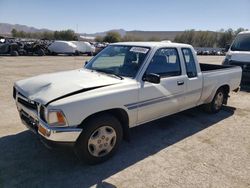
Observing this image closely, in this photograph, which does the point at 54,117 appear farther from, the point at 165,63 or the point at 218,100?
the point at 218,100

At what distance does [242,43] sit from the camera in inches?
423

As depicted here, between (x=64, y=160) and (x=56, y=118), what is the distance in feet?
3.01

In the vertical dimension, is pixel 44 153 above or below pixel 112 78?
below

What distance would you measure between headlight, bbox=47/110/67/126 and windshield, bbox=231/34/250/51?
32.2ft

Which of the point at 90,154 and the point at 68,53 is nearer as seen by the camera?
the point at 90,154

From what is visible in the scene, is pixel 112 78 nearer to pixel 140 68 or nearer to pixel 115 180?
pixel 140 68

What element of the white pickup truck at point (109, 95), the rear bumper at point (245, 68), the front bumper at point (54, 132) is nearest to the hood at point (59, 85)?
the white pickup truck at point (109, 95)

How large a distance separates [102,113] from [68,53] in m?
27.8

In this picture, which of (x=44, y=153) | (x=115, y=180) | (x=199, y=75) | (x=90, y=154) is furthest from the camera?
(x=199, y=75)

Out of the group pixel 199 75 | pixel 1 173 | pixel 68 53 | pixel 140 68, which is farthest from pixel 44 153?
pixel 68 53

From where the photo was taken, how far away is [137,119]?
3.98 meters

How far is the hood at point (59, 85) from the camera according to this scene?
10.7 ft

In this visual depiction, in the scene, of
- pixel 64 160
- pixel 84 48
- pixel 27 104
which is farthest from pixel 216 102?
pixel 84 48

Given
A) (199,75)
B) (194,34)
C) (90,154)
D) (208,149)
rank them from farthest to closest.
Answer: (194,34) → (199,75) → (208,149) → (90,154)
